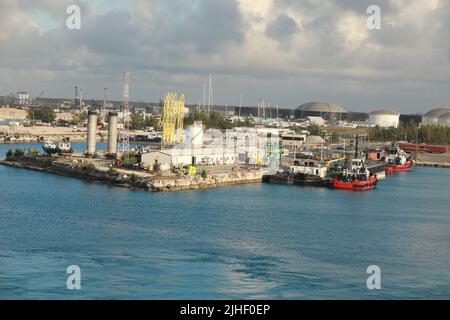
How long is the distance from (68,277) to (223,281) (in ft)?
4.24

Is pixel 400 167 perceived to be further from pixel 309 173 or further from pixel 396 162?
pixel 309 173

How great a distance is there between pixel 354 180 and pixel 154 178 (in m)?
4.00

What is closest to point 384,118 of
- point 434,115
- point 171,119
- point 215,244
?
point 434,115

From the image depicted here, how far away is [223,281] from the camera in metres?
6.63

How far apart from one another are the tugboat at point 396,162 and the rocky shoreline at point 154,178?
6.09 m

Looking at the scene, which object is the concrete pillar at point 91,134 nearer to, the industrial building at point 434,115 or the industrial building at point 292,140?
the industrial building at point 292,140

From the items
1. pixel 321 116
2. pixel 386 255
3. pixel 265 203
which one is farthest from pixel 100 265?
pixel 321 116

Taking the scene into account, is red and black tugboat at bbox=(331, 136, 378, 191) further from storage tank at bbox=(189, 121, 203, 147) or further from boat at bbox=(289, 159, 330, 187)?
storage tank at bbox=(189, 121, 203, 147)

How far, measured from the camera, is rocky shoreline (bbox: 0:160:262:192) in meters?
13.1

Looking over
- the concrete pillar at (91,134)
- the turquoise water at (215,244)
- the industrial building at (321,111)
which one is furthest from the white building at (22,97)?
the turquoise water at (215,244)

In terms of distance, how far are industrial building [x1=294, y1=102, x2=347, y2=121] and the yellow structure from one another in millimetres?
30895

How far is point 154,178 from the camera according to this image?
43.8 ft

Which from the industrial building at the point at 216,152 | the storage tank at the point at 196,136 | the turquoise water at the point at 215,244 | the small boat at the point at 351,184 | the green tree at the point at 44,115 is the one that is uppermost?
the green tree at the point at 44,115

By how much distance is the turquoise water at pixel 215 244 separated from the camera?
648 cm
